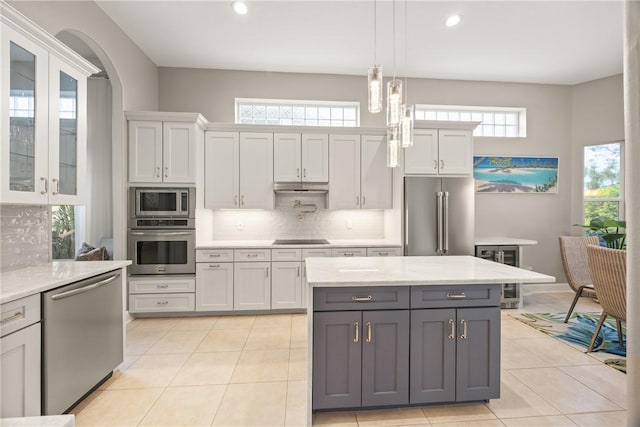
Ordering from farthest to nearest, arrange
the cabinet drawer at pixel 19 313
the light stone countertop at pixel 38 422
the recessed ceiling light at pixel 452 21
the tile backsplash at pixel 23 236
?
the recessed ceiling light at pixel 452 21
the tile backsplash at pixel 23 236
the cabinet drawer at pixel 19 313
the light stone countertop at pixel 38 422

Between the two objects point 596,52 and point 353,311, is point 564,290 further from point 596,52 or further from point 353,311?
point 353,311

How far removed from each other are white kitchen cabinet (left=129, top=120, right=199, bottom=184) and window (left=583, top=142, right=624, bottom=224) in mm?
5787

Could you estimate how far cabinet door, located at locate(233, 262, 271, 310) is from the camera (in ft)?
13.0

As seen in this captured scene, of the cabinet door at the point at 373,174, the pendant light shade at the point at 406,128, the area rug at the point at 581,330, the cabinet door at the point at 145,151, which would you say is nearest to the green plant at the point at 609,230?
the area rug at the point at 581,330

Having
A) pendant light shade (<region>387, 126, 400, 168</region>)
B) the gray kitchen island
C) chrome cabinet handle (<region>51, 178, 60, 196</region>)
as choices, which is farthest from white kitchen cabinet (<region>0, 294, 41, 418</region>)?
pendant light shade (<region>387, 126, 400, 168</region>)

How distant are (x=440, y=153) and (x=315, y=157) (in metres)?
1.66

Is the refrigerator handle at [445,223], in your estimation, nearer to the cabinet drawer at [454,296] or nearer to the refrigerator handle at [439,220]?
the refrigerator handle at [439,220]

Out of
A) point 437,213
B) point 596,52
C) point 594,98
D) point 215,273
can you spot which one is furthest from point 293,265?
point 594,98

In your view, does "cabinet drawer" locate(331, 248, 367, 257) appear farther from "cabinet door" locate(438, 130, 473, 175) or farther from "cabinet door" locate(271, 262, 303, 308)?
"cabinet door" locate(438, 130, 473, 175)

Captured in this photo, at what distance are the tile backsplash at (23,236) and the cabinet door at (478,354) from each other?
308 centimetres

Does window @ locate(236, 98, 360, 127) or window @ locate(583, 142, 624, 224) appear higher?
window @ locate(236, 98, 360, 127)

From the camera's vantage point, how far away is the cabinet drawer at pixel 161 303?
3.80 meters

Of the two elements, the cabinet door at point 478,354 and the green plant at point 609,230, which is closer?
the cabinet door at point 478,354

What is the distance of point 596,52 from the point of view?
4.08 meters
